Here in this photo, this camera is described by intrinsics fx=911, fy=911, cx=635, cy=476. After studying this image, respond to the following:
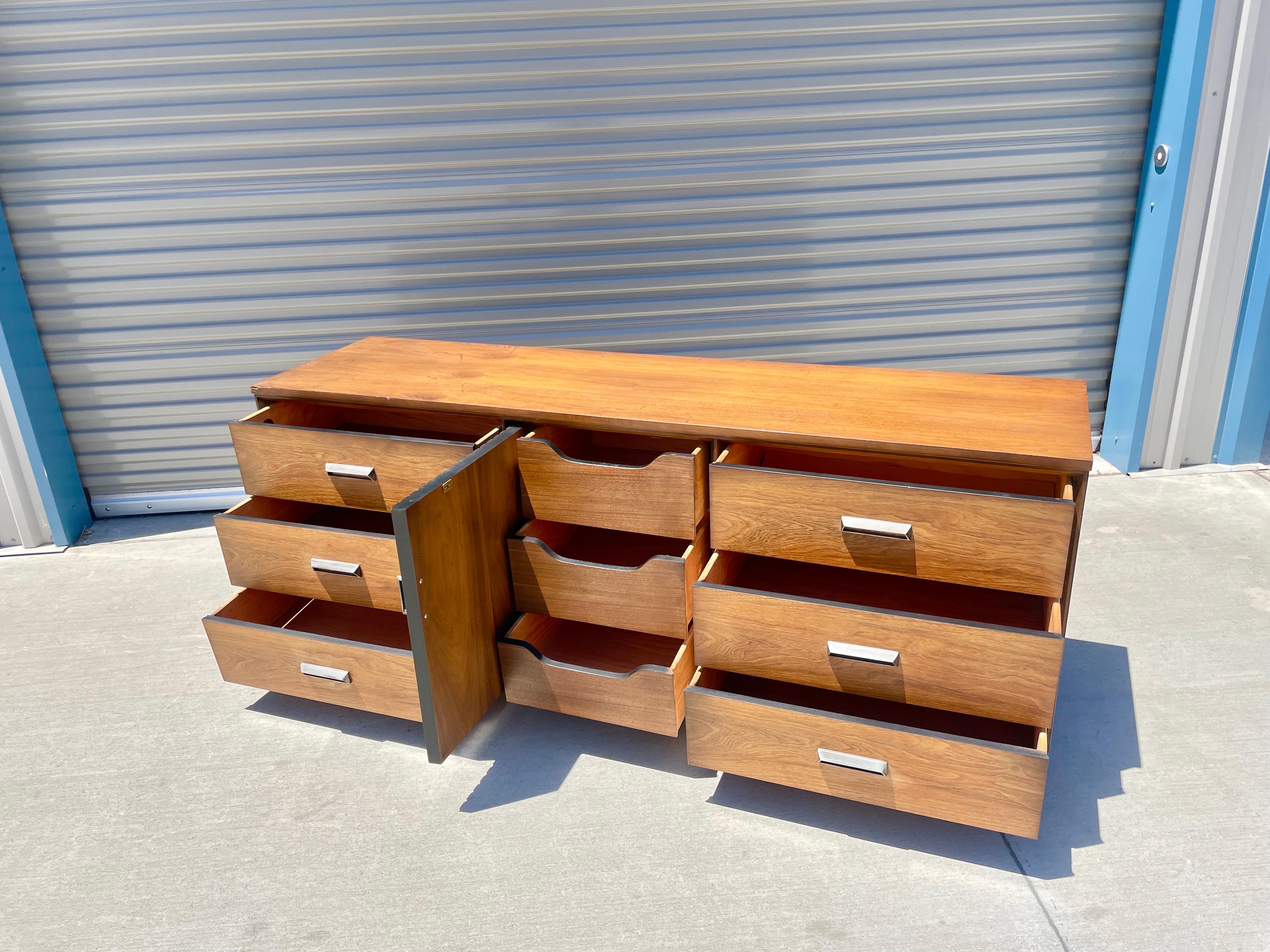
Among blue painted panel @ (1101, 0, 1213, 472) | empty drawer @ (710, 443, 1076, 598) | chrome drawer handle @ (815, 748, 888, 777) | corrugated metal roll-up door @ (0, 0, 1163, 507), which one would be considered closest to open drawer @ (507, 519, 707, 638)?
empty drawer @ (710, 443, 1076, 598)

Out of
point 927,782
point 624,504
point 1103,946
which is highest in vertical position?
point 624,504

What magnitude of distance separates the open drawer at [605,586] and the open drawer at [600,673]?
7cm

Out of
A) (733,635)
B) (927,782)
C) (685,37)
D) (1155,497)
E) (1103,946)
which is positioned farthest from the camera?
(1155,497)

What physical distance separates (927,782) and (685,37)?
2.16 metres

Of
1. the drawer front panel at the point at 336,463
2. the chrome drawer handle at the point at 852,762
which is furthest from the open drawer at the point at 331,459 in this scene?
the chrome drawer handle at the point at 852,762

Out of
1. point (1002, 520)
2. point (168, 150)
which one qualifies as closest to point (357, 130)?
point (168, 150)

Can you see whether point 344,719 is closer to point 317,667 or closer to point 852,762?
point 317,667

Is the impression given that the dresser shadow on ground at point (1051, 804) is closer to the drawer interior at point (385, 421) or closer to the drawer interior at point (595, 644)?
the drawer interior at point (595, 644)

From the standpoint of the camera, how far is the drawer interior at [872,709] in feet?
5.71

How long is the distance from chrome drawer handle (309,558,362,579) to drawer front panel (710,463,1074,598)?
0.76 meters

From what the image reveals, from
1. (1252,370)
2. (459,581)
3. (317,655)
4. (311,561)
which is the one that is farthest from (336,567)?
(1252,370)

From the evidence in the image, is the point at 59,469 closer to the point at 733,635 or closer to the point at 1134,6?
the point at 733,635

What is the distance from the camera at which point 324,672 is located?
1.95 m

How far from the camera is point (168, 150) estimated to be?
9.05 feet
